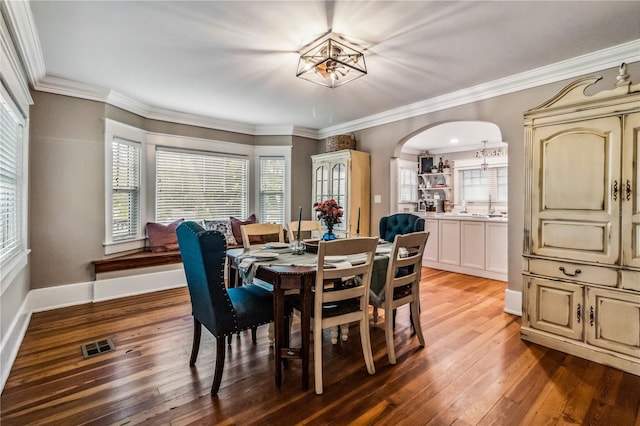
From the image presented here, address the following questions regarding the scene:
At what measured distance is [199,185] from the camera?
500 cm

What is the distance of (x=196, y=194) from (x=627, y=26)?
5090 millimetres

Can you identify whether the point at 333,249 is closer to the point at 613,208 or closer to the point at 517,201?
the point at 613,208

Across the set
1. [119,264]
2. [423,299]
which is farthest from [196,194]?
[423,299]

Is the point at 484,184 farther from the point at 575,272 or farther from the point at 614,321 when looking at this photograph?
the point at 614,321

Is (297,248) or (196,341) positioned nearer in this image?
(196,341)

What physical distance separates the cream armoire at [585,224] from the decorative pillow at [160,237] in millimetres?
4177

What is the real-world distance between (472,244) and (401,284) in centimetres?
325

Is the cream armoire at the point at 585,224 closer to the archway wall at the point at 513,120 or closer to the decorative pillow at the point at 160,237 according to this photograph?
the archway wall at the point at 513,120

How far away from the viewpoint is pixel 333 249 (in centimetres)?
188

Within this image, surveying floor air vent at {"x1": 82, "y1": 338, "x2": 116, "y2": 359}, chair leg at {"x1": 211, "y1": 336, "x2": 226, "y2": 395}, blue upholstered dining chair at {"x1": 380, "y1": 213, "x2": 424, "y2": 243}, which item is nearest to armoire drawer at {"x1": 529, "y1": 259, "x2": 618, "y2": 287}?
blue upholstered dining chair at {"x1": 380, "y1": 213, "x2": 424, "y2": 243}

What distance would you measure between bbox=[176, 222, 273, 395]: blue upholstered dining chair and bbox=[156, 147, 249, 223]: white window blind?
2946mm

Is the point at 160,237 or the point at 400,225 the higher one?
the point at 400,225

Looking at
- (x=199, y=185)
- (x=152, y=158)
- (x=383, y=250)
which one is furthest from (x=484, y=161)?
(x=152, y=158)

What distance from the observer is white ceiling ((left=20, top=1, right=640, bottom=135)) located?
7.04ft
